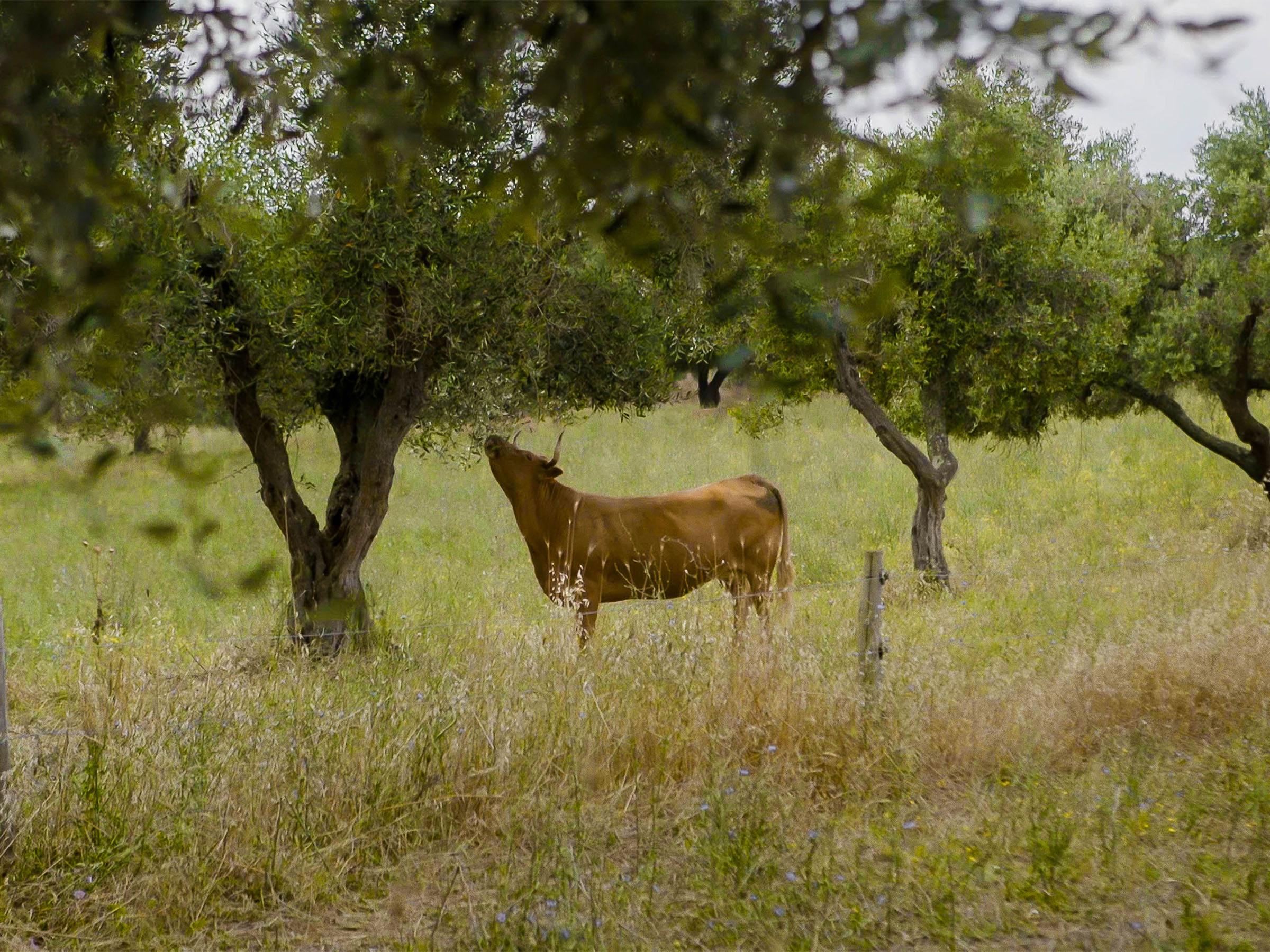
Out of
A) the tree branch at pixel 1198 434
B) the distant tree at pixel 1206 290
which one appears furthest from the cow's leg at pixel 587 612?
the tree branch at pixel 1198 434

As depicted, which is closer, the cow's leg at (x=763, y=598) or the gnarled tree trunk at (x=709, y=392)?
the cow's leg at (x=763, y=598)

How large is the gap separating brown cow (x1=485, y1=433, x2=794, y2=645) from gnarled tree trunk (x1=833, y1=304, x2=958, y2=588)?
374 cm

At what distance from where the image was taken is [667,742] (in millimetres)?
5980

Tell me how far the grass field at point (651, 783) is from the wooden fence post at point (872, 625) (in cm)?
17

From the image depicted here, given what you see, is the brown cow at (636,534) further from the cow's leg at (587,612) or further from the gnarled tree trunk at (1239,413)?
the gnarled tree trunk at (1239,413)

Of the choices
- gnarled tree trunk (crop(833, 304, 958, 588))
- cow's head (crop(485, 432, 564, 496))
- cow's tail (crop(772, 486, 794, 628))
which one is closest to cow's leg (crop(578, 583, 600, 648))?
cow's head (crop(485, 432, 564, 496))

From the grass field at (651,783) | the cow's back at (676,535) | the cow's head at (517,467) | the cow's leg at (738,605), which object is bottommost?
the grass field at (651,783)

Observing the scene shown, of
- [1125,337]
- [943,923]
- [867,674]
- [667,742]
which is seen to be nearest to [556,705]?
[667,742]

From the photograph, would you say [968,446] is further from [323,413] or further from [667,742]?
[667,742]

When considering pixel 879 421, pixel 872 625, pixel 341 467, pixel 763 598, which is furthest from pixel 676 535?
pixel 879 421

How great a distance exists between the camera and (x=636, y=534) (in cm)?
873

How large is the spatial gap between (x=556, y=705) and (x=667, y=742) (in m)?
Answer: 0.60

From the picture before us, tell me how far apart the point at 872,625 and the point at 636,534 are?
247 centimetres

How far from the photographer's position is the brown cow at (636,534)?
8695 mm
